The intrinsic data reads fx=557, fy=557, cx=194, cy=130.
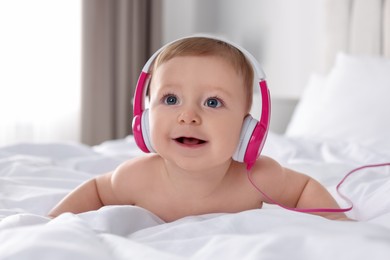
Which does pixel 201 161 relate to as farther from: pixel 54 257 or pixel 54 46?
pixel 54 46

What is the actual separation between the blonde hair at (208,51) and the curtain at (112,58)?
277cm

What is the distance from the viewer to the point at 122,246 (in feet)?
2.27

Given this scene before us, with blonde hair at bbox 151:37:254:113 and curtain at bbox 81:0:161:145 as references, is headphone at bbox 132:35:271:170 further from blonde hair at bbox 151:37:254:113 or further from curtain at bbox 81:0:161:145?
curtain at bbox 81:0:161:145

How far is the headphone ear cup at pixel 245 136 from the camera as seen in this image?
0.98 meters

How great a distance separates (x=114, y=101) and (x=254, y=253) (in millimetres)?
3293

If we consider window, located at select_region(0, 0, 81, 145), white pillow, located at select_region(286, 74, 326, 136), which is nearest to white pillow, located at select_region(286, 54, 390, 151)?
white pillow, located at select_region(286, 74, 326, 136)

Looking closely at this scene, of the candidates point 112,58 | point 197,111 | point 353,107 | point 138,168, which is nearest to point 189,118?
point 197,111

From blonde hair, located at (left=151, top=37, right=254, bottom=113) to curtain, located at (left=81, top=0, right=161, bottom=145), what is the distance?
2.77 m

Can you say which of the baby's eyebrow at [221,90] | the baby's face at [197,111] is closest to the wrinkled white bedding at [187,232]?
the baby's face at [197,111]

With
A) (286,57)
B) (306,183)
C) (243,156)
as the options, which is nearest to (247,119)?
(243,156)

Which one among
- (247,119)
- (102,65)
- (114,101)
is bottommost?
(114,101)

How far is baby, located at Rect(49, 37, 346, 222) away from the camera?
37.4 inches

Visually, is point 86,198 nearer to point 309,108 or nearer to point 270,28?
point 309,108

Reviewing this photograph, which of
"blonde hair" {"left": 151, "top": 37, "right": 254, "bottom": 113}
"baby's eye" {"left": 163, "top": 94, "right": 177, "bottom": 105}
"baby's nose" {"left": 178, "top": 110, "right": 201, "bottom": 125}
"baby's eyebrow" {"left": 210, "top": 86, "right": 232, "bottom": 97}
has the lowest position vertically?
"baby's nose" {"left": 178, "top": 110, "right": 201, "bottom": 125}
